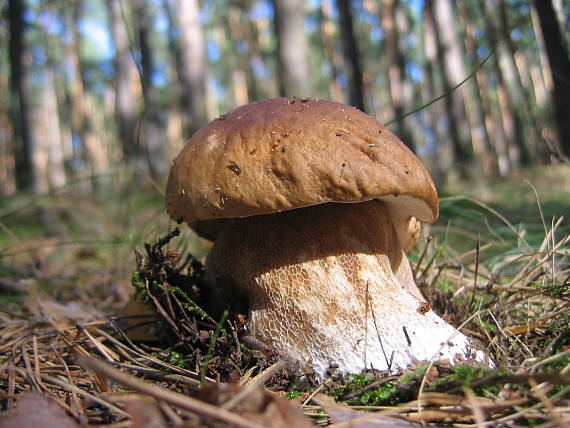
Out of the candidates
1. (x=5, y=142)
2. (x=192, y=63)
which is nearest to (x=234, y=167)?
(x=192, y=63)

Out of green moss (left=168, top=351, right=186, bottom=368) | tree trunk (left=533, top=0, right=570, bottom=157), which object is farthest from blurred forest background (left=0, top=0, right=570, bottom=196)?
green moss (left=168, top=351, right=186, bottom=368)

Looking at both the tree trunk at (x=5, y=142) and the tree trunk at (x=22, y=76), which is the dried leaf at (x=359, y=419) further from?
the tree trunk at (x=5, y=142)

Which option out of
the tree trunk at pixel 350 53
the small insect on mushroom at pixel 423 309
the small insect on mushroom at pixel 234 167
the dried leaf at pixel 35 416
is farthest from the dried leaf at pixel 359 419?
the tree trunk at pixel 350 53

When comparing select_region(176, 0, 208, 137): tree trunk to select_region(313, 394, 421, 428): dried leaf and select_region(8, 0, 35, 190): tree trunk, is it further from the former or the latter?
select_region(313, 394, 421, 428): dried leaf

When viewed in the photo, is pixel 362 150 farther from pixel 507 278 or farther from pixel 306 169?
pixel 507 278

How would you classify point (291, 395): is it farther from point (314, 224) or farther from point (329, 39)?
point (329, 39)

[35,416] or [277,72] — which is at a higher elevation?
[277,72]
